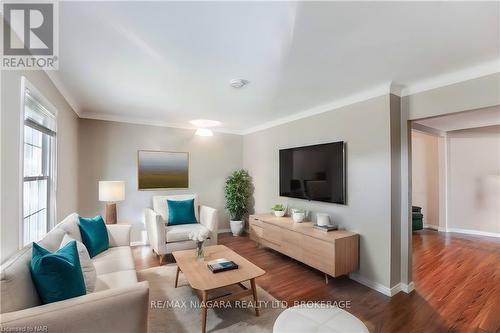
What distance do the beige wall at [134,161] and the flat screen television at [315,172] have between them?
168 cm

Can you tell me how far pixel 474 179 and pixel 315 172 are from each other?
4.23 m

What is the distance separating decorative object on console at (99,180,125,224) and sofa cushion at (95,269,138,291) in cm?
165

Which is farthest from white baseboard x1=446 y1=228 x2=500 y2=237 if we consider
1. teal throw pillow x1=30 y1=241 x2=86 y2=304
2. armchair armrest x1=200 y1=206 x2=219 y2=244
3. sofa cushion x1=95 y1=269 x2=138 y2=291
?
teal throw pillow x1=30 y1=241 x2=86 y2=304

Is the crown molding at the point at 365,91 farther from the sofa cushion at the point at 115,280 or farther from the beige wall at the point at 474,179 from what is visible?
the beige wall at the point at 474,179

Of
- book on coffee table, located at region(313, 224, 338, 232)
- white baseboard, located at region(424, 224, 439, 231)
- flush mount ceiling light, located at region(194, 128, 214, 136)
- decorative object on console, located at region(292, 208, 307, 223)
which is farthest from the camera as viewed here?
white baseboard, located at region(424, 224, 439, 231)

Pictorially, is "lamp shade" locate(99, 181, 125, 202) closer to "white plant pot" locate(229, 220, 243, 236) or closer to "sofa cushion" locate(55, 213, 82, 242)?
"sofa cushion" locate(55, 213, 82, 242)

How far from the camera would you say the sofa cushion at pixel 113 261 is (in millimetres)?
2213

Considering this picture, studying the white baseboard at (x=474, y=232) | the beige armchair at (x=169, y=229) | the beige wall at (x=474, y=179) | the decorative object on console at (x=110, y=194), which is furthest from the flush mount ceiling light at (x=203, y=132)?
the white baseboard at (x=474, y=232)

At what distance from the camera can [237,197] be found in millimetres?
5117

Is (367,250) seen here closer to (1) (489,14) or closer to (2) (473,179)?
(1) (489,14)

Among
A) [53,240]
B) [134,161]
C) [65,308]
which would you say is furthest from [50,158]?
[65,308]

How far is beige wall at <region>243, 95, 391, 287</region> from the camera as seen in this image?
106 inches

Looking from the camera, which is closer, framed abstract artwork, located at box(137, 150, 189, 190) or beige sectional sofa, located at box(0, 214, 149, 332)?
beige sectional sofa, located at box(0, 214, 149, 332)

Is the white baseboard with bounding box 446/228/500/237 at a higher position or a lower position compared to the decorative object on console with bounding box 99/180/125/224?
lower
